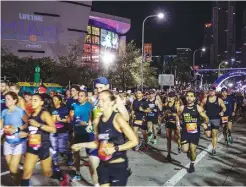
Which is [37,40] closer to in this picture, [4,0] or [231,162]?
[4,0]

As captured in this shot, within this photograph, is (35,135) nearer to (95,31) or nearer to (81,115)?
(81,115)

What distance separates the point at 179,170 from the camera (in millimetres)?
7949

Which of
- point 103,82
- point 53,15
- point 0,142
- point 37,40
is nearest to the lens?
point 103,82

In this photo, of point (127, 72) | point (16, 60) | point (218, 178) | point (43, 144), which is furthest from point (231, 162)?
point (16, 60)

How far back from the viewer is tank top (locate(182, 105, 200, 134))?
7807 millimetres

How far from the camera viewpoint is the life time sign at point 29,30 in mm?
65938

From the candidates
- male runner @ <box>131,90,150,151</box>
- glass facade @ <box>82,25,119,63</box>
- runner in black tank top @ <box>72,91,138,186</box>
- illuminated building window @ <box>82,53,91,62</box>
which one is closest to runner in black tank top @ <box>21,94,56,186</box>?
runner in black tank top @ <box>72,91,138,186</box>

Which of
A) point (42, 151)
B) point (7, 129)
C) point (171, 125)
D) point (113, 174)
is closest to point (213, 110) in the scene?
point (171, 125)

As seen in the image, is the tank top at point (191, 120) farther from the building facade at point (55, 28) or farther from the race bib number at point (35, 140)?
the building facade at point (55, 28)

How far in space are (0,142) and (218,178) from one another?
4.29 metres

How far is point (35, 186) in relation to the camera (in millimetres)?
6391

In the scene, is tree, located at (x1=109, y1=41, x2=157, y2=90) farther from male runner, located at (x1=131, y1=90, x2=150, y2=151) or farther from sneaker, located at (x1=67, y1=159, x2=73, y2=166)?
sneaker, located at (x1=67, y1=159, x2=73, y2=166)

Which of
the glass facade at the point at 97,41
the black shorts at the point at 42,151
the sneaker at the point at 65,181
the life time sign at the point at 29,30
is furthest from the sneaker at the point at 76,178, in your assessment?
the glass facade at the point at 97,41

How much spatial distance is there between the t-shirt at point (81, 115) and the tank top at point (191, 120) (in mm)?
2230
